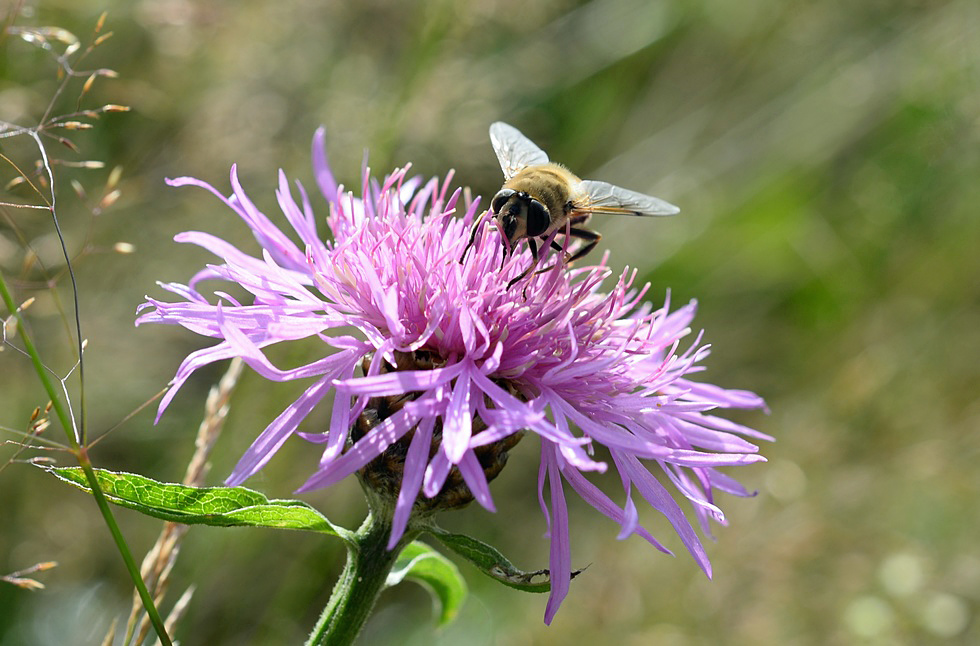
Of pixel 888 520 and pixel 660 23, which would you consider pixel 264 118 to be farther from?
pixel 888 520

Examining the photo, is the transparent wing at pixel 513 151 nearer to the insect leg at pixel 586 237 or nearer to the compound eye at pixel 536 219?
the insect leg at pixel 586 237

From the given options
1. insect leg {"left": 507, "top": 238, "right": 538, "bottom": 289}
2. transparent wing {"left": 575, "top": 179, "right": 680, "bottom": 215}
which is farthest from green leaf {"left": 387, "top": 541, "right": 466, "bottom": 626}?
transparent wing {"left": 575, "top": 179, "right": 680, "bottom": 215}

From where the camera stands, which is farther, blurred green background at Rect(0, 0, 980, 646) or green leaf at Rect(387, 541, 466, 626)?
blurred green background at Rect(0, 0, 980, 646)

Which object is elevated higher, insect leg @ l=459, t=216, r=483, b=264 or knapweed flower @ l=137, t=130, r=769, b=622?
insect leg @ l=459, t=216, r=483, b=264

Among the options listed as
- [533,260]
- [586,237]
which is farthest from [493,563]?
[586,237]

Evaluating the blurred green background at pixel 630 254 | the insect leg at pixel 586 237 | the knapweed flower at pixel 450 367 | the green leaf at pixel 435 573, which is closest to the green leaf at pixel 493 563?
the knapweed flower at pixel 450 367

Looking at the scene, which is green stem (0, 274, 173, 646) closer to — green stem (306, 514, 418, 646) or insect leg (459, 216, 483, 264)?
green stem (306, 514, 418, 646)

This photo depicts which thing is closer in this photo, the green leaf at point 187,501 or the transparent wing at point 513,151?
the green leaf at point 187,501

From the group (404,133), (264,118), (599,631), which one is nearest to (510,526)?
(599,631)
